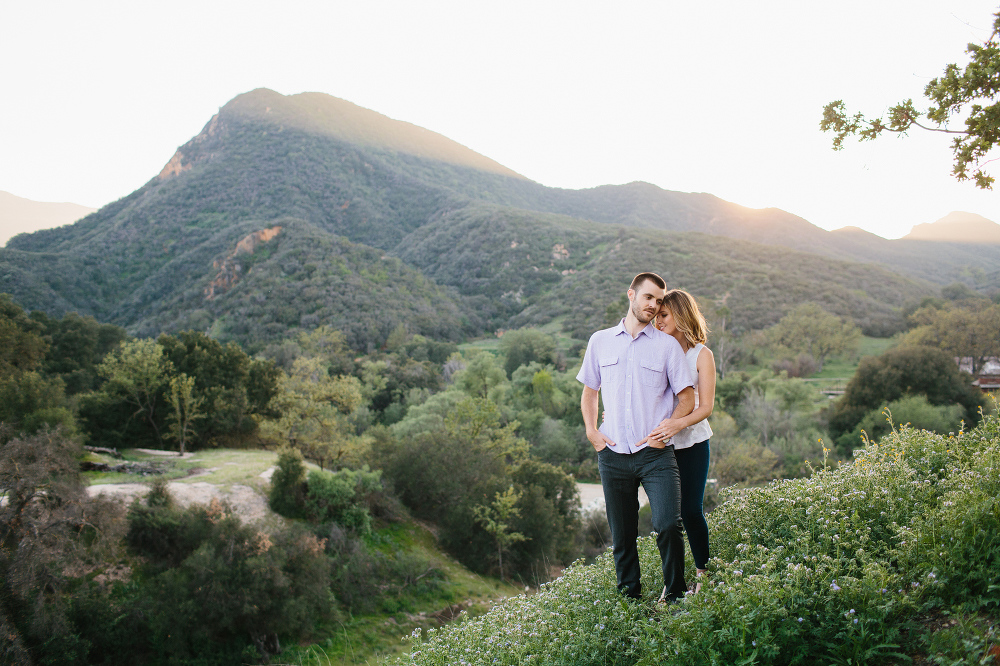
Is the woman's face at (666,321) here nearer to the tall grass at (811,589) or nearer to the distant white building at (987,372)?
the tall grass at (811,589)

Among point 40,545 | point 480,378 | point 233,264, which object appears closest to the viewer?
point 40,545

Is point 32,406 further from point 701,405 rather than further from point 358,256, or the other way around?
point 358,256

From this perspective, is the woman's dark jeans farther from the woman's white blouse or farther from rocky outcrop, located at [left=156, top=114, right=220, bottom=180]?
rocky outcrop, located at [left=156, top=114, right=220, bottom=180]

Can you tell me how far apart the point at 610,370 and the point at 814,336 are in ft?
161

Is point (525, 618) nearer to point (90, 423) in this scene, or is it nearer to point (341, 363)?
point (90, 423)

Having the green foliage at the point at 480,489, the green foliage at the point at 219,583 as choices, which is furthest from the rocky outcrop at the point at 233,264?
the green foliage at the point at 219,583

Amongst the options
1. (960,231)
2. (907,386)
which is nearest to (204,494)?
(907,386)

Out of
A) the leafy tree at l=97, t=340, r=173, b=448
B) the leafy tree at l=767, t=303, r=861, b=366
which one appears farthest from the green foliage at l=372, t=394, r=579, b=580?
the leafy tree at l=767, t=303, r=861, b=366

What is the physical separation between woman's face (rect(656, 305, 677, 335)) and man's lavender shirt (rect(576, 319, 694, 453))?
12 centimetres

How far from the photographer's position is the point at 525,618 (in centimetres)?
349

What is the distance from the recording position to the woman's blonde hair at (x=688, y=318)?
327 centimetres

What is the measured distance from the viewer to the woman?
3.10 m

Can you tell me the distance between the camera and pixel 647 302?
10.5 ft

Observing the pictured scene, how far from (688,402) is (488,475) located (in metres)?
18.4
